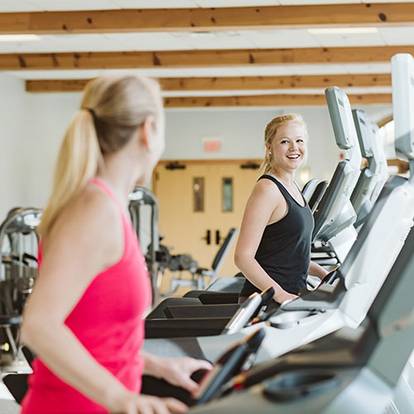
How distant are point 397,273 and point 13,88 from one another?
11.0 metres

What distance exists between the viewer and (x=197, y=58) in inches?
416

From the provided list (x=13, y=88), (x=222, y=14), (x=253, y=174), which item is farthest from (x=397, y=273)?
(x=253, y=174)

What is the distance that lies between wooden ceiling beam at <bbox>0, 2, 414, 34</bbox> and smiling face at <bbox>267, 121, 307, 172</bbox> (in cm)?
434

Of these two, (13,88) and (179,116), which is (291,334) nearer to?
(13,88)

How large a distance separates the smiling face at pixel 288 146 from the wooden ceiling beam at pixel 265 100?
413 inches

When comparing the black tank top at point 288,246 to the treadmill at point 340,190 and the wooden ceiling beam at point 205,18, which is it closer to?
the treadmill at point 340,190

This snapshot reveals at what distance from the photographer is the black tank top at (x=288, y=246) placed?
354cm

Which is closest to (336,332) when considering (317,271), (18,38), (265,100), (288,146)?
(288,146)

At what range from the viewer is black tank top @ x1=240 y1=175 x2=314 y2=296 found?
3.54 metres

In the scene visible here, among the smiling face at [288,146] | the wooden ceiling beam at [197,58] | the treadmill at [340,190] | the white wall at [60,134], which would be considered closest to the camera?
the smiling face at [288,146]

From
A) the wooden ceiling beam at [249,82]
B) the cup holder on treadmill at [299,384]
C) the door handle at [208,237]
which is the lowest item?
the door handle at [208,237]

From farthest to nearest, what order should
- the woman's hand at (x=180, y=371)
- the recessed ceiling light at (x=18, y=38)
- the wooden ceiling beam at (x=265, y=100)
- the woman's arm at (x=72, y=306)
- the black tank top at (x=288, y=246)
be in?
the wooden ceiling beam at (x=265, y=100) → the recessed ceiling light at (x=18, y=38) → the black tank top at (x=288, y=246) → the woman's hand at (x=180, y=371) → the woman's arm at (x=72, y=306)

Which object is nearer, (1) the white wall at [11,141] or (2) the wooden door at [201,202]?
(1) the white wall at [11,141]

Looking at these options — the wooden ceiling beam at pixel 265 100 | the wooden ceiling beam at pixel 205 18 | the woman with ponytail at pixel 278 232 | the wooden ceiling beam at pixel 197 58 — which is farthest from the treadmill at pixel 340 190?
the wooden ceiling beam at pixel 265 100
